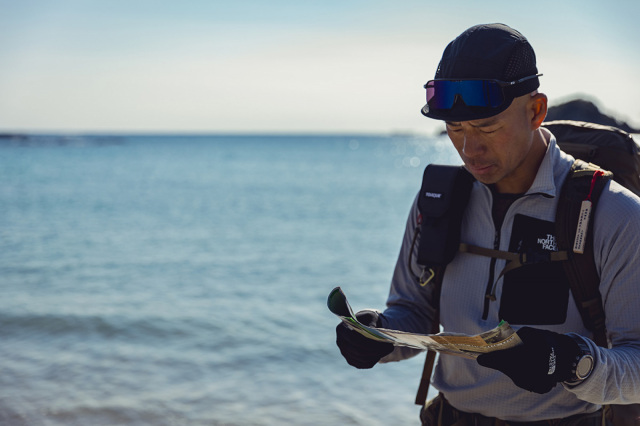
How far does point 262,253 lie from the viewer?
1480cm

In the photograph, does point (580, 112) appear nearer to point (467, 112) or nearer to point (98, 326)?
point (467, 112)

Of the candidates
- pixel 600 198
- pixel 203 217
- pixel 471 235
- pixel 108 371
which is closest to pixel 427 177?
pixel 471 235

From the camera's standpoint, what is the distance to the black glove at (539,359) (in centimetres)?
167

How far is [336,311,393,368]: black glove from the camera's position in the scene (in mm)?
2111

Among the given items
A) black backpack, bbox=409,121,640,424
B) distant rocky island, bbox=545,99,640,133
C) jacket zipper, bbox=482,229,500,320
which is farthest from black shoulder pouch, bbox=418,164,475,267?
distant rocky island, bbox=545,99,640,133

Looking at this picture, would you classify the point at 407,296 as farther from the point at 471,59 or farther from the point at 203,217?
the point at 203,217

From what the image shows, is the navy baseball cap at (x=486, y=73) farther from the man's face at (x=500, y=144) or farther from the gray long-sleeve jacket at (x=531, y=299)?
the gray long-sleeve jacket at (x=531, y=299)

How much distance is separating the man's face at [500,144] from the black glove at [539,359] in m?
0.62

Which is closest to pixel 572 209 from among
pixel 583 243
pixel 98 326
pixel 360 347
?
pixel 583 243

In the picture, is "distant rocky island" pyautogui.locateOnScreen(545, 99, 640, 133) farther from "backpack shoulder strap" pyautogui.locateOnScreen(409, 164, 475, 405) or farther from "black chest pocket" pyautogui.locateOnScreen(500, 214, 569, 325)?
"black chest pocket" pyautogui.locateOnScreen(500, 214, 569, 325)

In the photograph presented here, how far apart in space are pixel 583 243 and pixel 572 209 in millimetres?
129

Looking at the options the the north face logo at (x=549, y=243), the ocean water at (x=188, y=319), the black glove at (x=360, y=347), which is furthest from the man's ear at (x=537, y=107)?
the ocean water at (x=188, y=319)

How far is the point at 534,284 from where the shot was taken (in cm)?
205

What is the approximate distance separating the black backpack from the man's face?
153 millimetres
